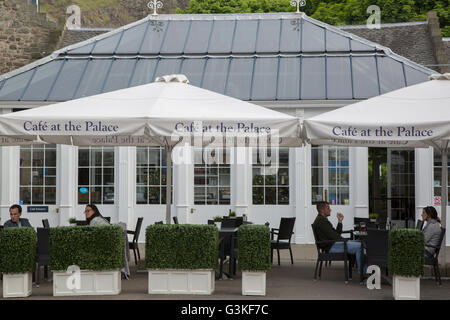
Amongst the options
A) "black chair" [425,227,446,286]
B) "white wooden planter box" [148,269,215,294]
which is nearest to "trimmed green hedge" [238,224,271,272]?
"white wooden planter box" [148,269,215,294]

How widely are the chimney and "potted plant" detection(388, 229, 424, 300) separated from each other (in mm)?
12566

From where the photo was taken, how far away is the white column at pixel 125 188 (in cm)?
1712

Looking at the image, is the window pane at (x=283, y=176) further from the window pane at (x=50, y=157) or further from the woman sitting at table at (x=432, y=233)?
the woman sitting at table at (x=432, y=233)

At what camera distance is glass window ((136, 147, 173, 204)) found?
680 inches

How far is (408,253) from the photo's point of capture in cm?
912

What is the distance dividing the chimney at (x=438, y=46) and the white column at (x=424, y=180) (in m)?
4.86

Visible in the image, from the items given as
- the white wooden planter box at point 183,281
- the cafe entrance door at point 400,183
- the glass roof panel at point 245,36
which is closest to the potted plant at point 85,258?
the white wooden planter box at point 183,281

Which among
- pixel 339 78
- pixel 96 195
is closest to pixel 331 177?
pixel 339 78

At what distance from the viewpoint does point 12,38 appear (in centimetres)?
2831

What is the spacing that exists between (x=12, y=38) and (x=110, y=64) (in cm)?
1172

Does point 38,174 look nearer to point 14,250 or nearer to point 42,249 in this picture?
point 42,249

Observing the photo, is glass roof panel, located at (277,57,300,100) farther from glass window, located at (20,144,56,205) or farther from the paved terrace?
glass window, located at (20,144,56,205)

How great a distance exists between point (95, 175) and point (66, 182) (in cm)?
74
